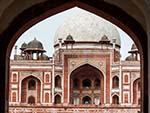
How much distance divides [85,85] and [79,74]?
97 centimetres

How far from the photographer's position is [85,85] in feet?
141

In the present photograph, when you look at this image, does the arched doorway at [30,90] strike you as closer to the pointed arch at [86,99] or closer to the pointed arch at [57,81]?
the pointed arch at [57,81]

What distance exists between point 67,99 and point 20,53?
745 cm

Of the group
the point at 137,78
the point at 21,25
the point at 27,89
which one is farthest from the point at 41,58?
the point at 21,25

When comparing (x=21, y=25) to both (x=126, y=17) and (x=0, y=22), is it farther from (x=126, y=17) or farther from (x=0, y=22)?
(x=126, y=17)

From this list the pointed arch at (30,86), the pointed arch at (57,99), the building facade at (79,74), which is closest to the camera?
the building facade at (79,74)

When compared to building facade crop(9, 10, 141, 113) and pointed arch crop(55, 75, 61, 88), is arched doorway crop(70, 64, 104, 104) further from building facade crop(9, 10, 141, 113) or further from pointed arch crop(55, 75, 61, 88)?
pointed arch crop(55, 75, 61, 88)

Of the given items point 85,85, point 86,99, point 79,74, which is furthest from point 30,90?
point 86,99

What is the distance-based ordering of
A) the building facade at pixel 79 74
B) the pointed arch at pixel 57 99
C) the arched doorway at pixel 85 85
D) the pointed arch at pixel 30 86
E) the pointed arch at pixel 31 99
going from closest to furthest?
1. the building facade at pixel 79 74
2. the pointed arch at pixel 30 86
3. the pointed arch at pixel 31 99
4. the pointed arch at pixel 57 99
5. the arched doorway at pixel 85 85

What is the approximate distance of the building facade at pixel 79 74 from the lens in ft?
132

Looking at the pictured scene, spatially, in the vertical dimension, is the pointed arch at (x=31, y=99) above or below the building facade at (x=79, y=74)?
below

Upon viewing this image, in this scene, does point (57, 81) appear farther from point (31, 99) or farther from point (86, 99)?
point (86, 99)

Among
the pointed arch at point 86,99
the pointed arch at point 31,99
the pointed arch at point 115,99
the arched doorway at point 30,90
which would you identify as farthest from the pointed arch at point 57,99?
the pointed arch at point 115,99

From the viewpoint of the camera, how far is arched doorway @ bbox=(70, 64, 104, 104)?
4209 cm
